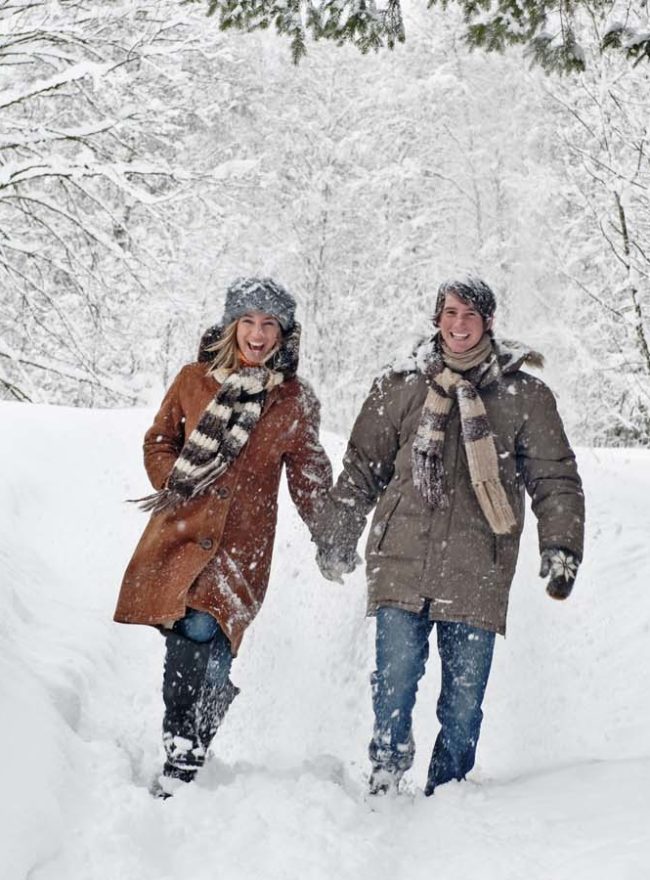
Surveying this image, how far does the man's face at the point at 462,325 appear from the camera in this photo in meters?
3.76

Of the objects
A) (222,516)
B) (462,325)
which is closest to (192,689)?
(222,516)

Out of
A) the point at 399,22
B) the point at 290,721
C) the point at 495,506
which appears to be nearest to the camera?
the point at 495,506

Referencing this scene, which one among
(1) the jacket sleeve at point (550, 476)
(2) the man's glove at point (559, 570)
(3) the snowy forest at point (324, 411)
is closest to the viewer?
(3) the snowy forest at point (324, 411)

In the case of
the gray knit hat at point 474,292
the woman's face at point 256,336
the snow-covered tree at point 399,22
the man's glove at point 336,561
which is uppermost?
the snow-covered tree at point 399,22

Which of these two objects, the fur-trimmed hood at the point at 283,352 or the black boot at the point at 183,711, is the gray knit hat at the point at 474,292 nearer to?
the fur-trimmed hood at the point at 283,352

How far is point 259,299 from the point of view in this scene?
Result: 12.5 feet

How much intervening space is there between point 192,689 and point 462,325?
1829 millimetres

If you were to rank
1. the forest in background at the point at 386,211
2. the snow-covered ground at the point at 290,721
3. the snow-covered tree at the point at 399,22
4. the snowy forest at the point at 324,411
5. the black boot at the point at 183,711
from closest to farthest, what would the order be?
the snow-covered ground at the point at 290,721, the snowy forest at the point at 324,411, the black boot at the point at 183,711, the snow-covered tree at the point at 399,22, the forest in background at the point at 386,211

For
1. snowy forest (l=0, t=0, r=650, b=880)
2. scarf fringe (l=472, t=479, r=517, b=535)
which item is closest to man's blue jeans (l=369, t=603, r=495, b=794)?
snowy forest (l=0, t=0, r=650, b=880)

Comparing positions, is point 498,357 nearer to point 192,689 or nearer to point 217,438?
point 217,438

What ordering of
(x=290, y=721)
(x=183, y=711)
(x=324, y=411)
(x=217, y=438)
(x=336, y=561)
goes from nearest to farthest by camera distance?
1. (x=183, y=711)
2. (x=217, y=438)
3. (x=336, y=561)
4. (x=290, y=721)
5. (x=324, y=411)

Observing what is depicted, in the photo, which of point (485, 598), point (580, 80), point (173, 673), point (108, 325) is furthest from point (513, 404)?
point (108, 325)

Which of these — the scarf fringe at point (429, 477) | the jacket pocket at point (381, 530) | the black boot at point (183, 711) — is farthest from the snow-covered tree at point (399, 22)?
the black boot at point (183, 711)

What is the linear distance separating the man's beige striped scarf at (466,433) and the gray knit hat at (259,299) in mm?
667
